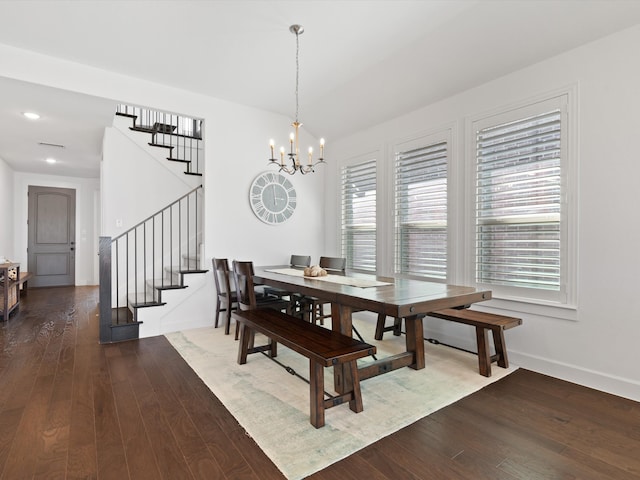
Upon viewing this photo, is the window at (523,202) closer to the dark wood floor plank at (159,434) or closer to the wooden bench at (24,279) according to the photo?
the dark wood floor plank at (159,434)

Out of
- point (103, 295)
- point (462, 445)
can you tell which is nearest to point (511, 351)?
point (462, 445)

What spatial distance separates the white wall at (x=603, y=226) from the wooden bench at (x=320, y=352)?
5.75ft

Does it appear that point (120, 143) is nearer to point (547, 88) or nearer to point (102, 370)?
point (102, 370)

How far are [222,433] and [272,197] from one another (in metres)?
3.36

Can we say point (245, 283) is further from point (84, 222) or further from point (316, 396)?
point (84, 222)

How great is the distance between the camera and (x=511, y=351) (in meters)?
3.06

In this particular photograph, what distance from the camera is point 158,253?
519 centimetres

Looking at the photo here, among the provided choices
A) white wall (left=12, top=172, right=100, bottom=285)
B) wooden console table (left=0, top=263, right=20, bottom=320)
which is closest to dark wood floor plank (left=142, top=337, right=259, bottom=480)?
wooden console table (left=0, top=263, right=20, bottom=320)

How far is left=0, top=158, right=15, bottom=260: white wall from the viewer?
6.28 m

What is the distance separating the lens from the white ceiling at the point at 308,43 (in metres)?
2.60

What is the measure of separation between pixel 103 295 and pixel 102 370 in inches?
38.5

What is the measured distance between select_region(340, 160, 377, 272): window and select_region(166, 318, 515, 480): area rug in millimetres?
1475

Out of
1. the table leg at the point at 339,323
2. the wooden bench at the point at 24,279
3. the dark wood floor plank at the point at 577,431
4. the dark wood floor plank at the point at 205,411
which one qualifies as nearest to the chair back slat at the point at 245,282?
the dark wood floor plank at the point at 205,411

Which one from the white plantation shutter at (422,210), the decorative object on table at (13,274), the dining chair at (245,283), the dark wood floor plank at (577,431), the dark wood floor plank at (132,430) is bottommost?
the dark wood floor plank at (577,431)
